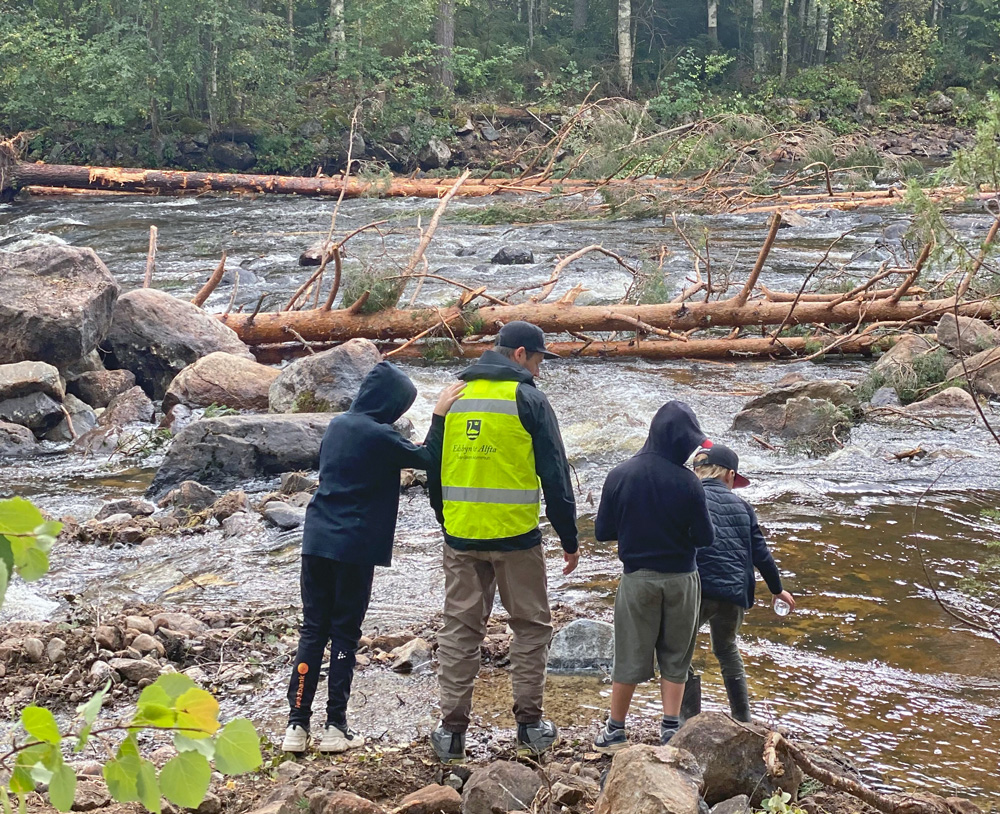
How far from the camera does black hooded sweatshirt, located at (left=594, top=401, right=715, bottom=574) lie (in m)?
4.25

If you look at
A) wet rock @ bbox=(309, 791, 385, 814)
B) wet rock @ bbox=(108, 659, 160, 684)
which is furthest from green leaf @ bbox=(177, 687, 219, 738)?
wet rock @ bbox=(108, 659, 160, 684)

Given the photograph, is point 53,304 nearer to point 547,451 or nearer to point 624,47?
point 547,451

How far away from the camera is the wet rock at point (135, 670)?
4.81 metres

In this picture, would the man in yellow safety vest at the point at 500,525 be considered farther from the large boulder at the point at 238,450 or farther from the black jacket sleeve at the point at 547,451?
the large boulder at the point at 238,450

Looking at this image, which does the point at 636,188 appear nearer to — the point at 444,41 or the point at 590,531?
the point at 590,531

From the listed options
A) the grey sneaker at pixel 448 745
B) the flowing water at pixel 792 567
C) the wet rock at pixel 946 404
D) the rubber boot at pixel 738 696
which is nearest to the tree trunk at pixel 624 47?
the flowing water at pixel 792 567

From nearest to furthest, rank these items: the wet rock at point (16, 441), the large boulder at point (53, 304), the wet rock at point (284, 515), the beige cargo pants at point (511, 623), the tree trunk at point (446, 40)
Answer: the beige cargo pants at point (511, 623), the wet rock at point (284, 515), the wet rock at point (16, 441), the large boulder at point (53, 304), the tree trunk at point (446, 40)

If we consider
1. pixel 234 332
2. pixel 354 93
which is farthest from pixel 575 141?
pixel 354 93

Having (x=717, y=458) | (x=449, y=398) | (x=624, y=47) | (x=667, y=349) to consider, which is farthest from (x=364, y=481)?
(x=624, y=47)

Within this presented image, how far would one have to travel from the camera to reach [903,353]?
1142cm

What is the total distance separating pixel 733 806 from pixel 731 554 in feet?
4.35

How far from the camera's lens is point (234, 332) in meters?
12.4

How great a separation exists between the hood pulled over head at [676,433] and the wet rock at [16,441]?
7620mm

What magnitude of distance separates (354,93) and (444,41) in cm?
470
